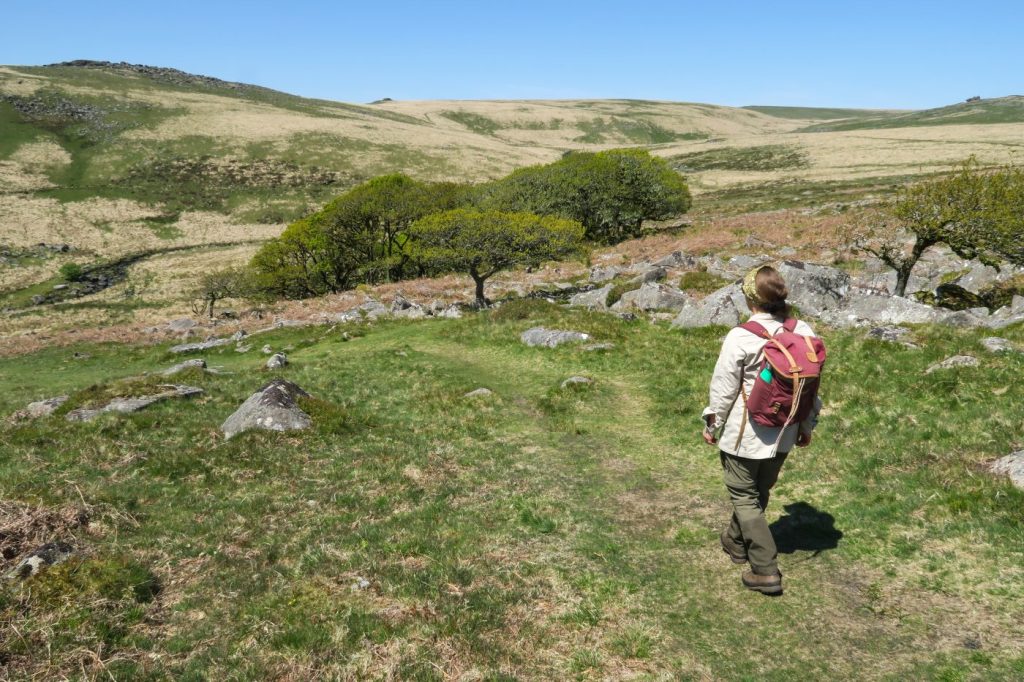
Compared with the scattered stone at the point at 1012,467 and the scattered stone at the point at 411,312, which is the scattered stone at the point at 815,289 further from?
the scattered stone at the point at 411,312

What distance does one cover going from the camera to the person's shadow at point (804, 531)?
9265 mm

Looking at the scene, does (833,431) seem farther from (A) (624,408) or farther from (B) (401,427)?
(B) (401,427)

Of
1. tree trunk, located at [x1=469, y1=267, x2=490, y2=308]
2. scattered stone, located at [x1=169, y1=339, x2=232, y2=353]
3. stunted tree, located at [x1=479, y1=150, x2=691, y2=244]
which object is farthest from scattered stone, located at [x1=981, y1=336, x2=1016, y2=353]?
stunted tree, located at [x1=479, y1=150, x2=691, y2=244]

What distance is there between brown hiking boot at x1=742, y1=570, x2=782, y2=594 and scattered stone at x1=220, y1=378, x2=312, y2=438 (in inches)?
456

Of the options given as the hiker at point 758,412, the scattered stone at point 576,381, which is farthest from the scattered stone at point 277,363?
the hiker at point 758,412

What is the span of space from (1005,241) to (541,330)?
21089 millimetres

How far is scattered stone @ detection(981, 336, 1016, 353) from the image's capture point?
16406 millimetres

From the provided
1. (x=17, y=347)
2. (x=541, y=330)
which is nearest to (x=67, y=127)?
(x=17, y=347)

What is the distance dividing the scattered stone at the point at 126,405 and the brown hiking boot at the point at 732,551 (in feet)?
53.3

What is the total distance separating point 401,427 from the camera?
16438 mm

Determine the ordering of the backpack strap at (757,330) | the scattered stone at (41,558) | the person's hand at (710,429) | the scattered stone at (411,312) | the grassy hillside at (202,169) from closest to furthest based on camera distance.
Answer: the backpack strap at (757,330), the person's hand at (710,429), the scattered stone at (41,558), the scattered stone at (411,312), the grassy hillside at (202,169)

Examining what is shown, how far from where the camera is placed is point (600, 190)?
67.6 metres

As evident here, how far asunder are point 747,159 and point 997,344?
176 metres

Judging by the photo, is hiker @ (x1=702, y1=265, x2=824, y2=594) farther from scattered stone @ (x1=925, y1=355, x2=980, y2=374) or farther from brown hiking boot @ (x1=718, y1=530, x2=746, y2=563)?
scattered stone @ (x1=925, y1=355, x2=980, y2=374)
